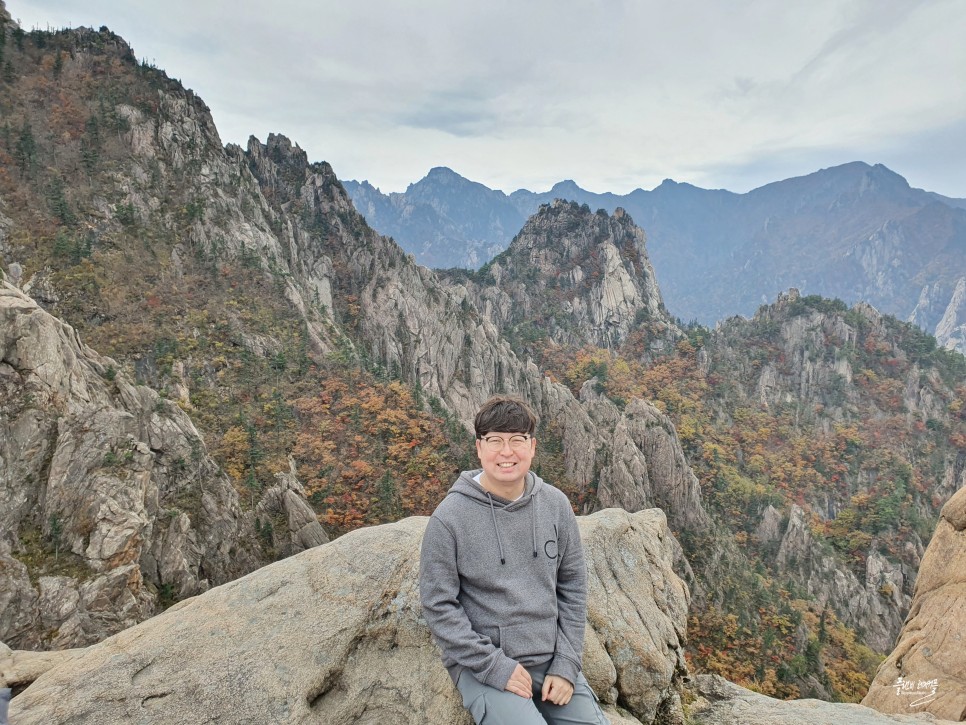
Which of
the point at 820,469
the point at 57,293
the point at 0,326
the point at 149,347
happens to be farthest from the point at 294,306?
the point at 820,469

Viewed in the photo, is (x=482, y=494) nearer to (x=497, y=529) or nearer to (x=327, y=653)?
(x=497, y=529)

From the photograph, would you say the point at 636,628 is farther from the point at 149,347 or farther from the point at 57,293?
the point at 57,293

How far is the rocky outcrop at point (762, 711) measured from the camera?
5.92 meters

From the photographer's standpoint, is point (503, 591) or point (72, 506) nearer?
point (503, 591)

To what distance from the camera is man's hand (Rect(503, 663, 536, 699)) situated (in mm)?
3887

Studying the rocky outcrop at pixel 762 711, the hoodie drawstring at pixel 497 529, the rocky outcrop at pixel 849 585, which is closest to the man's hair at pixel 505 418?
the hoodie drawstring at pixel 497 529

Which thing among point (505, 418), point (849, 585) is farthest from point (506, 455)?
point (849, 585)

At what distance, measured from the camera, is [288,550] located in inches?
840

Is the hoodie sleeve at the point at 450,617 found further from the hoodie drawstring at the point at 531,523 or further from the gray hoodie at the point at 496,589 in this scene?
the hoodie drawstring at the point at 531,523

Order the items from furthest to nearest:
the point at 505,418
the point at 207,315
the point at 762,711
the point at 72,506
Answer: the point at 207,315 → the point at 72,506 → the point at 762,711 → the point at 505,418

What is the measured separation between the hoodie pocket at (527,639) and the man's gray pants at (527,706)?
0.62 ft

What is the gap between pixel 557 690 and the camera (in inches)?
160

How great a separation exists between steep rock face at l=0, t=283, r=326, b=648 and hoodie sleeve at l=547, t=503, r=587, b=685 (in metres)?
12.9

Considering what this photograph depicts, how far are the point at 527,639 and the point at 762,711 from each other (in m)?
4.43
